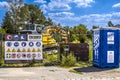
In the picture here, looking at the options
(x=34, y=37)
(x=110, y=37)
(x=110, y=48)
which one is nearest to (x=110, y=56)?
(x=110, y=48)

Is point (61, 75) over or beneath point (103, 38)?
beneath

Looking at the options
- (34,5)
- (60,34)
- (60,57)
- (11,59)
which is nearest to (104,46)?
(60,57)

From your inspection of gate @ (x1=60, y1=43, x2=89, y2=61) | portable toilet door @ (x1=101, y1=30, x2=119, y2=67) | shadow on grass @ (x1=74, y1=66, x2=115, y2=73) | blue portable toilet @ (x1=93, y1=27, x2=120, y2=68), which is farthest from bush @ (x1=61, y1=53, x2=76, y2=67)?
portable toilet door @ (x1=101, y1=30, x2=119, y2=67)

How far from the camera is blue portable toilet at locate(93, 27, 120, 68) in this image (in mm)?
19031

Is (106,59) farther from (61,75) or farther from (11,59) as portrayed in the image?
(11,59)

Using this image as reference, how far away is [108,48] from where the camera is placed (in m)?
19.1

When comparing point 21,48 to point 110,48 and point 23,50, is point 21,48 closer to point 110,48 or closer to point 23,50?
point 23,50

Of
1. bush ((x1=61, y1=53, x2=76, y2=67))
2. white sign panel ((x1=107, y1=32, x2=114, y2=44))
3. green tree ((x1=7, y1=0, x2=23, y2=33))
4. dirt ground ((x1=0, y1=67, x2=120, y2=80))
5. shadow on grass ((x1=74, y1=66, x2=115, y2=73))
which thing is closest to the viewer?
dirt ground ((x1=0, y1=67, x2=120, y2=80))

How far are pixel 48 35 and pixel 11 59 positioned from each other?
11.0 m

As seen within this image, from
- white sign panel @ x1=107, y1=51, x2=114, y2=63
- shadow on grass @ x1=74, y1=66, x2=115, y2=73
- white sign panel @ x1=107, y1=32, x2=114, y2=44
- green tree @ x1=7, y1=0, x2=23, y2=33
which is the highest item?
green tree @ x1=7, y1=0, x2=23, y2=33

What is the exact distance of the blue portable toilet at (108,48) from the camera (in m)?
19.0

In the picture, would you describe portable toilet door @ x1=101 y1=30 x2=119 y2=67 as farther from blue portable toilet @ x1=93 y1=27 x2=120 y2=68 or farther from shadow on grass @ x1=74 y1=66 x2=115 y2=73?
shadow on grass @ x1=74 y1=66 x2=115 y2=73

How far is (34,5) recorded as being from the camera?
9888 cm

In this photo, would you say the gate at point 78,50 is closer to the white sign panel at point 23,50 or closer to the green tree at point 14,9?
the white sign panel at point 23,50
